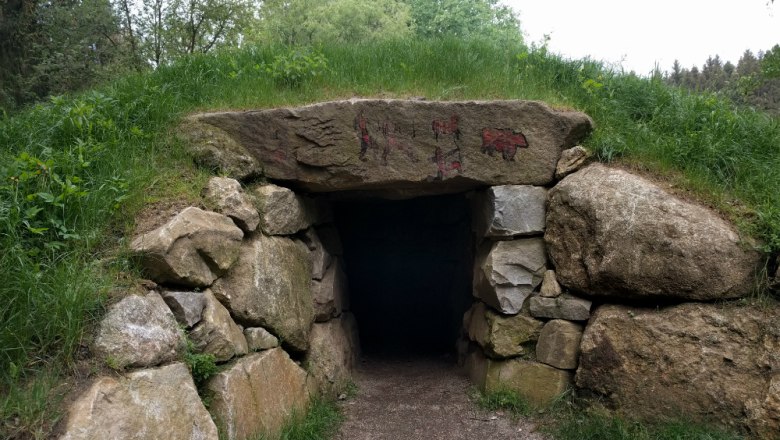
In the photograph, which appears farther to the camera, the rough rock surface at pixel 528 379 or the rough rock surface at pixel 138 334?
the rough rock surface at pixel 528 379

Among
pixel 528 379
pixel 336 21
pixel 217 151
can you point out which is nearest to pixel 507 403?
pixel 528 379

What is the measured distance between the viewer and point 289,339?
4266mm

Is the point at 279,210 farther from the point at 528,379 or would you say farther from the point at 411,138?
the point at 528,379

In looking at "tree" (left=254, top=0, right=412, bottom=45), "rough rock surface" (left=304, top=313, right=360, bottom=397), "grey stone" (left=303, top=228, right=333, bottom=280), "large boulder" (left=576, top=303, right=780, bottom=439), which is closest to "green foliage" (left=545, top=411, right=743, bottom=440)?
"large boulder" (left=576, top=303, right=780, bottom=439)

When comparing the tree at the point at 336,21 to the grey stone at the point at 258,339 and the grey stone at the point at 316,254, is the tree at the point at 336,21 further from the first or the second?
the grey stone at the point at 258,339

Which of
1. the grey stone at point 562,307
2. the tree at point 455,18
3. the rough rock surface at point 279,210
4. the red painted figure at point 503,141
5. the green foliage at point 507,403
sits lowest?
the green foliage at point 507,403

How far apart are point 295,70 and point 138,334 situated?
117 inches

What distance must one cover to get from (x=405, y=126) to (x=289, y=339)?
1933 mm

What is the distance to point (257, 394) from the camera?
3688mm

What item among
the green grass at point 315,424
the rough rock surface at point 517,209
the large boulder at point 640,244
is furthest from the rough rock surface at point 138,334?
the large boulder at point 640,244

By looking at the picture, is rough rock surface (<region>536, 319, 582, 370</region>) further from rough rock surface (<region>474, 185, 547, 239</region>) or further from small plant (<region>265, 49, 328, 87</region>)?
small plant (<region>265, 49, 328, 87</region>)

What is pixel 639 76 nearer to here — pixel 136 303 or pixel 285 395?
pixel 285 395

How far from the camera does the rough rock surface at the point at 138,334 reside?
292cm

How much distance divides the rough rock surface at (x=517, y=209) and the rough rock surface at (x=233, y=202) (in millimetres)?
1916
